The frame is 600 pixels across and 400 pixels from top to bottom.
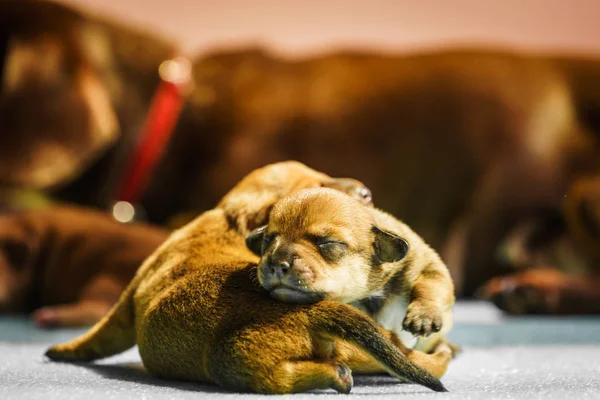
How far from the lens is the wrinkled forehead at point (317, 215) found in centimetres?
88

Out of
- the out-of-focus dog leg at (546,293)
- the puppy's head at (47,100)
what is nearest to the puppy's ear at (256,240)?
the out-of-focus dog leg at (546,293)

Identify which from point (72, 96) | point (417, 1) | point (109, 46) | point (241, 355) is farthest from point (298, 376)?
point (417, 1)

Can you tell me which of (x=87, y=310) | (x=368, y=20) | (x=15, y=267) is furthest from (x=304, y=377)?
(x=368, y=20)

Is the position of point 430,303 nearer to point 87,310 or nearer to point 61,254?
point 87,310

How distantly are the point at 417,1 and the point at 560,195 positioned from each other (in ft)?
3.57

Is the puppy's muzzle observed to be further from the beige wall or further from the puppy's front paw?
the beige wall

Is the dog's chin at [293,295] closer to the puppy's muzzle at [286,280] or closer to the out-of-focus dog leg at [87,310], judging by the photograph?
the puppy's muzzle at [286,280]

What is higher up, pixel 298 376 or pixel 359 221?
pixel 359 221

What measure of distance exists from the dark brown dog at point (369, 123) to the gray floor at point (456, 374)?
0.98 m

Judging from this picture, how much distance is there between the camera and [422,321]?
87 centimetres

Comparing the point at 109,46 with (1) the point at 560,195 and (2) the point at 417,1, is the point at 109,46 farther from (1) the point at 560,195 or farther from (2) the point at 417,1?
(1) the point at 560,195

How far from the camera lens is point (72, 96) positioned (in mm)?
2480

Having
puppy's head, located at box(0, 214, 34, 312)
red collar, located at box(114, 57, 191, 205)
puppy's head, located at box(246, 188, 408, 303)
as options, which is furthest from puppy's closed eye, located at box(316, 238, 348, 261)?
red collar, located at box(114, 57, 191, 205)

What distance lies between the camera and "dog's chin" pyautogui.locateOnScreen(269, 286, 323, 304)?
86 cm
